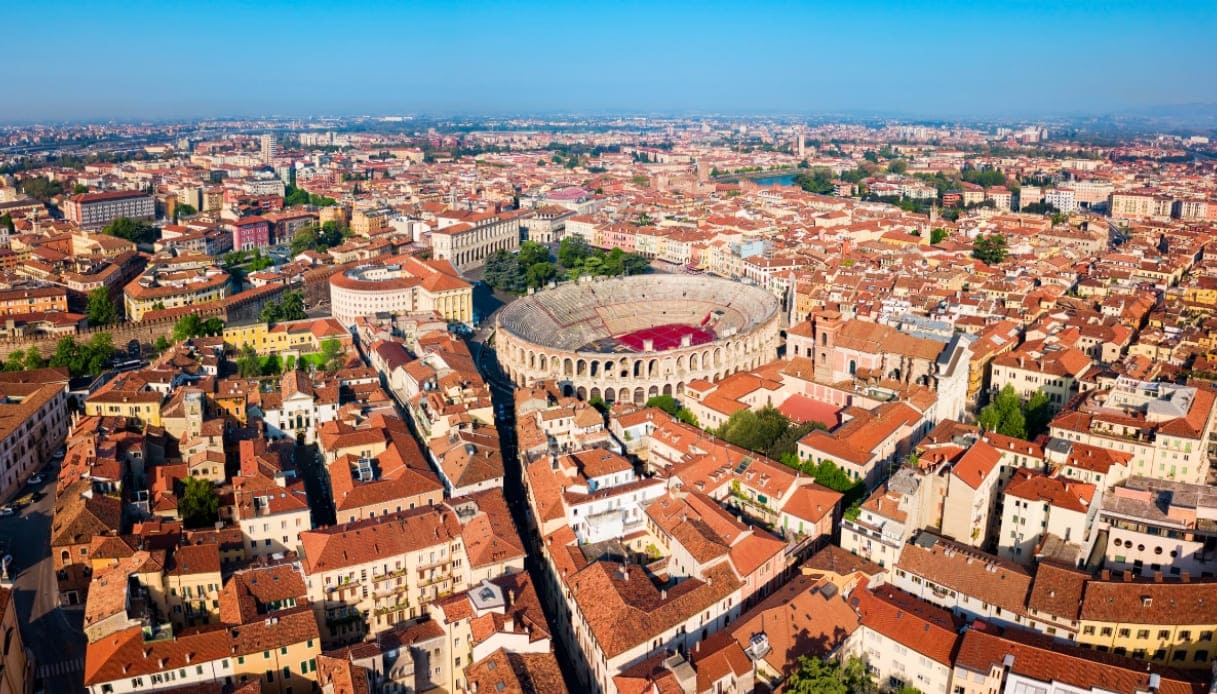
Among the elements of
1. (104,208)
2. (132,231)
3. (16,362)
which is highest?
(104,208)

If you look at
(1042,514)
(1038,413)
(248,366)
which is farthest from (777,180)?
(1042,514)

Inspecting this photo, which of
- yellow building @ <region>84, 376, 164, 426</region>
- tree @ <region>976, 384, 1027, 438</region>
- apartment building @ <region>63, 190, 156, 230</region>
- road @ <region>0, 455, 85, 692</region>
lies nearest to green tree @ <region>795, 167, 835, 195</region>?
apartment building @ <region>63, 190, 156, 230</region>

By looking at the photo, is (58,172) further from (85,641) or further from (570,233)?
(85,641)

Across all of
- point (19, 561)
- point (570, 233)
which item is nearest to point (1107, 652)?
point (19, 561)

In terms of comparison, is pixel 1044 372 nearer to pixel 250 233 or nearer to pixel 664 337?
pixel 664 337

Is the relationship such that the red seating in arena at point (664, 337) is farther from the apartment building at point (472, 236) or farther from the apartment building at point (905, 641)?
the apartment building at point (905, 641)

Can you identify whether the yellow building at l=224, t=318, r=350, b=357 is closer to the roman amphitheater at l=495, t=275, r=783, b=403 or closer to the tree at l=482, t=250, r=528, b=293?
the roman amphitheater at l=495, t=275, r=783, b=403
